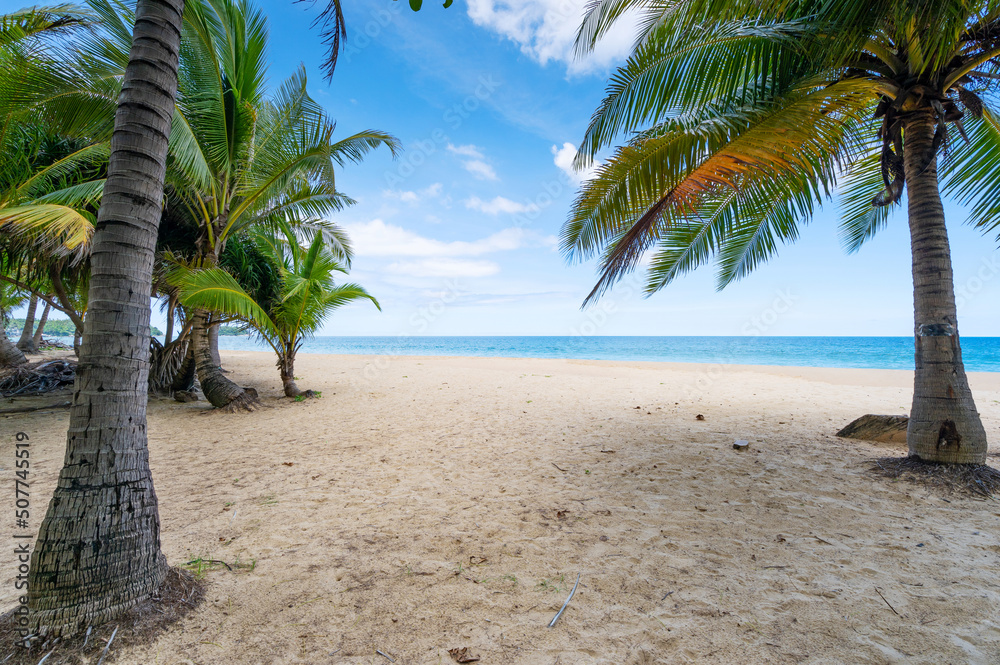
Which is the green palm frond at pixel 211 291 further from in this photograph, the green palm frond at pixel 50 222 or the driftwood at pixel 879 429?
the driftwood at pixel 879 429

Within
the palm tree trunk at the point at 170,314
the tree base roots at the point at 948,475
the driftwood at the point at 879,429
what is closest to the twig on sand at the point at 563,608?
the tree base roots at the point at 948,475

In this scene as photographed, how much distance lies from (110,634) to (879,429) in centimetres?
715

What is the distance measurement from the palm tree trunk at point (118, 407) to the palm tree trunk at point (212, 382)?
6004mm

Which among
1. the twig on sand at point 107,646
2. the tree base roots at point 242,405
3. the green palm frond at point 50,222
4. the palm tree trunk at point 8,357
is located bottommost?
the twig on sand at point 107,646

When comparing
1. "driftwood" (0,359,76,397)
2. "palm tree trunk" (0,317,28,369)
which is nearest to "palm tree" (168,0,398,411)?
"driftwood" (0,359,76,397)

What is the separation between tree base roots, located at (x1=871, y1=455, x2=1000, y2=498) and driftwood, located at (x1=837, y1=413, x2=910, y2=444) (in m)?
1.19

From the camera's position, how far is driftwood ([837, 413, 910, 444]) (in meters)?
4.80

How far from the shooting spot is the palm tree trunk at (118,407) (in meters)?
1.73

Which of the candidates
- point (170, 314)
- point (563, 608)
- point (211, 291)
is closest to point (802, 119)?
point (563, 608)

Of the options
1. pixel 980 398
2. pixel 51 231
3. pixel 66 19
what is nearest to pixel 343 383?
pixel 51 231

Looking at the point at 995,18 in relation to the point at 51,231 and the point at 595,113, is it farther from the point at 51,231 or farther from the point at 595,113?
the point at 51,231

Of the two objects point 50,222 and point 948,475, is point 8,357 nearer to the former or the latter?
point 50,222

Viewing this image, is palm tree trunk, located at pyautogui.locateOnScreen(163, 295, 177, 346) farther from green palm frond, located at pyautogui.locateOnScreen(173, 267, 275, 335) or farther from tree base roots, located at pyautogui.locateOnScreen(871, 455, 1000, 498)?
tree base roots, located at pyautogui.locateOnScreen(871, 455, 1000, 498)

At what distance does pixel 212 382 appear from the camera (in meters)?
7.41
